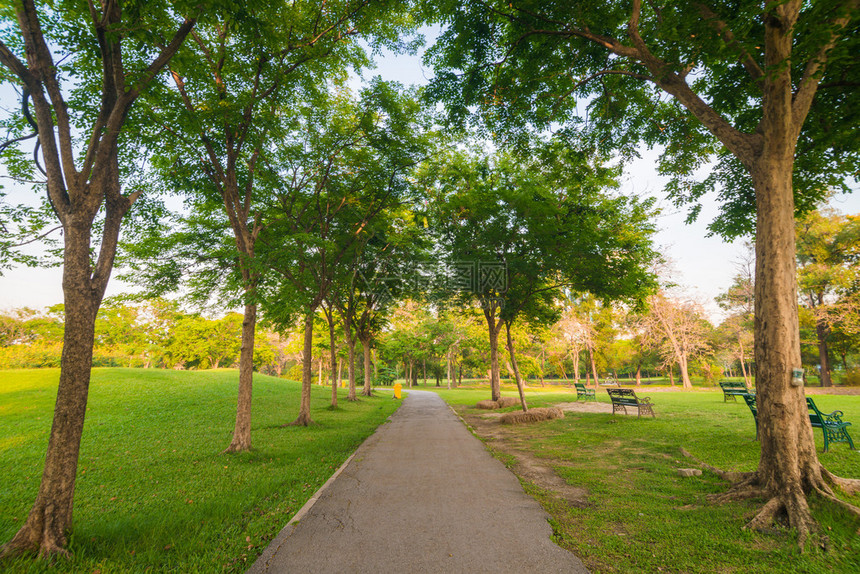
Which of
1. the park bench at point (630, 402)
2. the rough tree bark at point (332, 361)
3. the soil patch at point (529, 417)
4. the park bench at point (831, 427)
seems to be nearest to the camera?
the park bench at point (831, 427)

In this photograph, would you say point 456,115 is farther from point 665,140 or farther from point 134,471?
point 134,471

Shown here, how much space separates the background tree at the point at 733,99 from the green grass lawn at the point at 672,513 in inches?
12.7

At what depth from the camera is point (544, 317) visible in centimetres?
1802

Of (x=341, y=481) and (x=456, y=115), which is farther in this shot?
(x=456, y=115)

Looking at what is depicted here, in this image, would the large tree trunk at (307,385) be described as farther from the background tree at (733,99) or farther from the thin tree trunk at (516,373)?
the background tree at (733,99)

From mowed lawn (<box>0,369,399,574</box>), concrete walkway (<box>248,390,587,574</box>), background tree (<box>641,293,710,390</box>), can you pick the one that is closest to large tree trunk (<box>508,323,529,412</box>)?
mowed lawn (<box>0,369,399,574</box>)

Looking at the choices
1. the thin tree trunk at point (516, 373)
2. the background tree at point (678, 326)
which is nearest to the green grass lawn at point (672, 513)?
the thin tree trunk at point (516, 373)

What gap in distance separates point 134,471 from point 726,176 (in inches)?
620

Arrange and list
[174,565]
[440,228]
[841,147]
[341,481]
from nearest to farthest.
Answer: [174,565] → [341,481] → [841,147] → [440,228]

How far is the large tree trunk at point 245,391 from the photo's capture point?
8477mm

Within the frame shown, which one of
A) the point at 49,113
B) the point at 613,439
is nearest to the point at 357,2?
the point at 49,113

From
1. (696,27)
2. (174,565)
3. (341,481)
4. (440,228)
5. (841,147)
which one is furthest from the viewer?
(440,228)

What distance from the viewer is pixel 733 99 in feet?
24.3

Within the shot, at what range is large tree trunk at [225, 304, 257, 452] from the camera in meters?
8.48
